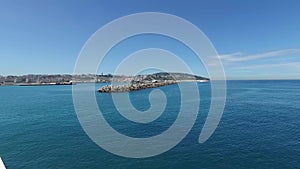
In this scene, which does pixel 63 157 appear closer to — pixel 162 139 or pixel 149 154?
pixel 149 154

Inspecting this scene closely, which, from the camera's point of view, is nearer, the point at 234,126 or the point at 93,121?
the point at 234,126

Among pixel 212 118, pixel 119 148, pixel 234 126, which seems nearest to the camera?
pixel 119 148

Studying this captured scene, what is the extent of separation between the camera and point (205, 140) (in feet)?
85.1

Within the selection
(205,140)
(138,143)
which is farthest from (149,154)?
(205,140)

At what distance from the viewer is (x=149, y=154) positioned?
22062 millimetres

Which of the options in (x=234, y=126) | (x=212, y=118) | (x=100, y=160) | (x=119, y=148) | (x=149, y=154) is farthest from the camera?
(x=212, y=118)

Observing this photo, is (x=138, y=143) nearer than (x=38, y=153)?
No

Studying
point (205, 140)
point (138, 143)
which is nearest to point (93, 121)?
point (138, 143)

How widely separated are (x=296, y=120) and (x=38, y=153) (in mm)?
39121

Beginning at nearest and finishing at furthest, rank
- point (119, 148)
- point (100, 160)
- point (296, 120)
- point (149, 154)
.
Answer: point (100, 160), point (149, 154), point (119, 148), point (296, 120)

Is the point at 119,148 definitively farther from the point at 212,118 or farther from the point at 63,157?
the point at 212,118

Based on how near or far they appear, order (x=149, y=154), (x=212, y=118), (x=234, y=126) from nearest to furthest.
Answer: (x=149, y=154) → (x=234, y=126) → (x=212, y=118)

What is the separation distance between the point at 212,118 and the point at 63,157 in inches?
1057

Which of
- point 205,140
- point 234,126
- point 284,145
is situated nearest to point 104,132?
point 205,140
